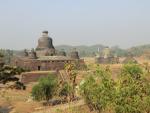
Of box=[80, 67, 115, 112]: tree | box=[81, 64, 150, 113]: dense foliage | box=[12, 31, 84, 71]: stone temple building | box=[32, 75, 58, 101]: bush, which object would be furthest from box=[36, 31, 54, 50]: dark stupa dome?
box=[81, 64, 150, 113]: dense foliage

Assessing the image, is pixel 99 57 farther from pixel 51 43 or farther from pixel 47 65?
pixel 47 65

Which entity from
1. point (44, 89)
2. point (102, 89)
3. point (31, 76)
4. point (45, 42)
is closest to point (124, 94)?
point (102, 89)

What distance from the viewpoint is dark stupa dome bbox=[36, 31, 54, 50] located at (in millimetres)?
58156

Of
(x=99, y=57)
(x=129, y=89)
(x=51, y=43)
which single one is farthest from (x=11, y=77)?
(x=99, y=57)

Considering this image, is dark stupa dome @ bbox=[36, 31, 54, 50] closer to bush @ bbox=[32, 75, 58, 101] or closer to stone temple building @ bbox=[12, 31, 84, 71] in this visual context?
stone temple building @ bbox=[12, 31, 84, 71]

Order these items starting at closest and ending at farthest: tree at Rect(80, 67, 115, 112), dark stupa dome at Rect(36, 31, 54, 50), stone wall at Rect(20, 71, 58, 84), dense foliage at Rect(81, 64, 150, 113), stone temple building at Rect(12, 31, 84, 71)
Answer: dense foliage at Rect(81, 64, 150, 113), tree at Rect(80, 67, 115, 112), stone wall at Rect(20, 71, 58, 84), stone temple building at Rect(12, 31, 84, 71), dark stupa dome at Rect(36, 31, 54, 50)

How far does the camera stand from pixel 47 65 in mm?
52562

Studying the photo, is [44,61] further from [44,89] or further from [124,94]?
[124,94]

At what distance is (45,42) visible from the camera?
5822 cm

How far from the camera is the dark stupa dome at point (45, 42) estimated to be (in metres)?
58.2

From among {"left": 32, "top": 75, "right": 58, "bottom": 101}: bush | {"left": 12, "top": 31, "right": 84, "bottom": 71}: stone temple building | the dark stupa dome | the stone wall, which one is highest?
Result: the dark stupa dome

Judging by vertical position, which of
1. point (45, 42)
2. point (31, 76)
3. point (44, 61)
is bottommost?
point (31, 76)

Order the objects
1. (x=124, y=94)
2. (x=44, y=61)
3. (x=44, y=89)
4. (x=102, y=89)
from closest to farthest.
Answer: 1. (x=124, y=94)
2. (x=102, y=89)
3. (x=44, y=89)
4. (x=44, y=61)

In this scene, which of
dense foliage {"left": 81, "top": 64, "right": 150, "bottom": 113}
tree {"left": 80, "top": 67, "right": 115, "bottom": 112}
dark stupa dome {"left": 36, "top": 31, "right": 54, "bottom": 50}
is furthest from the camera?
dark stupa dome {"left": 36, "top": 31, "right": 54, "bottom": 50}
